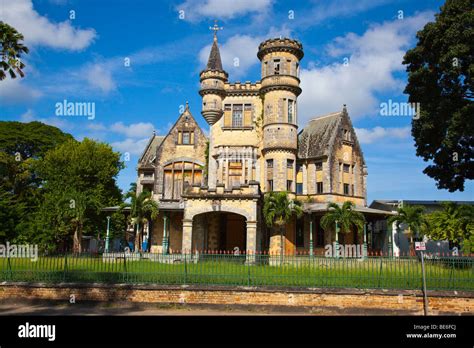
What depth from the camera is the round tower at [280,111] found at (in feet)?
100

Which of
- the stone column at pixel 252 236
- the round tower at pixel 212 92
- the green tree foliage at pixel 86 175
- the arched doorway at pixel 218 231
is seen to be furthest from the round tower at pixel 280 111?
the green tree foliage at pixel 86 175

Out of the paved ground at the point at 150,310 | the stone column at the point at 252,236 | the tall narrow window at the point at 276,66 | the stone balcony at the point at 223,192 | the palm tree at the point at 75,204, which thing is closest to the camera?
the paved ground at the point at 150,310

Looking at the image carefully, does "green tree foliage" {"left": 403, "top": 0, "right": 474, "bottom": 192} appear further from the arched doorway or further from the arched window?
the arched window

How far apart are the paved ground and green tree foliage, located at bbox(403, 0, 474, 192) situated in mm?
15072

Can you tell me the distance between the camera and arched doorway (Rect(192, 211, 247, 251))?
2839 cm

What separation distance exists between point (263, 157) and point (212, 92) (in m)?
6.74

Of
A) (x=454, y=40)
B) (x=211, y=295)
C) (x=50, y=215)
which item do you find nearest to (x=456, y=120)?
(x=454, y=40)

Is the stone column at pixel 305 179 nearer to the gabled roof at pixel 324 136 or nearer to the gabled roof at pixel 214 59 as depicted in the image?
the gabled roof at pixel 324 136

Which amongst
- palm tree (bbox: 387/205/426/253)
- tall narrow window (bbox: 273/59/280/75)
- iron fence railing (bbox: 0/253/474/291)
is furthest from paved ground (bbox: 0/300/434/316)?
tall narrow window (bbox: 273/59/280/75)

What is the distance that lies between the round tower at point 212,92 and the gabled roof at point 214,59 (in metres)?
0.08

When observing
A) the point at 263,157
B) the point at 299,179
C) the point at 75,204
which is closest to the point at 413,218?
the point at 299,179

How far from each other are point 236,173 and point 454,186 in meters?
15.6

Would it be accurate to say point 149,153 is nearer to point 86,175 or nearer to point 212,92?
point 86,175

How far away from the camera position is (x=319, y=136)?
33250mm
